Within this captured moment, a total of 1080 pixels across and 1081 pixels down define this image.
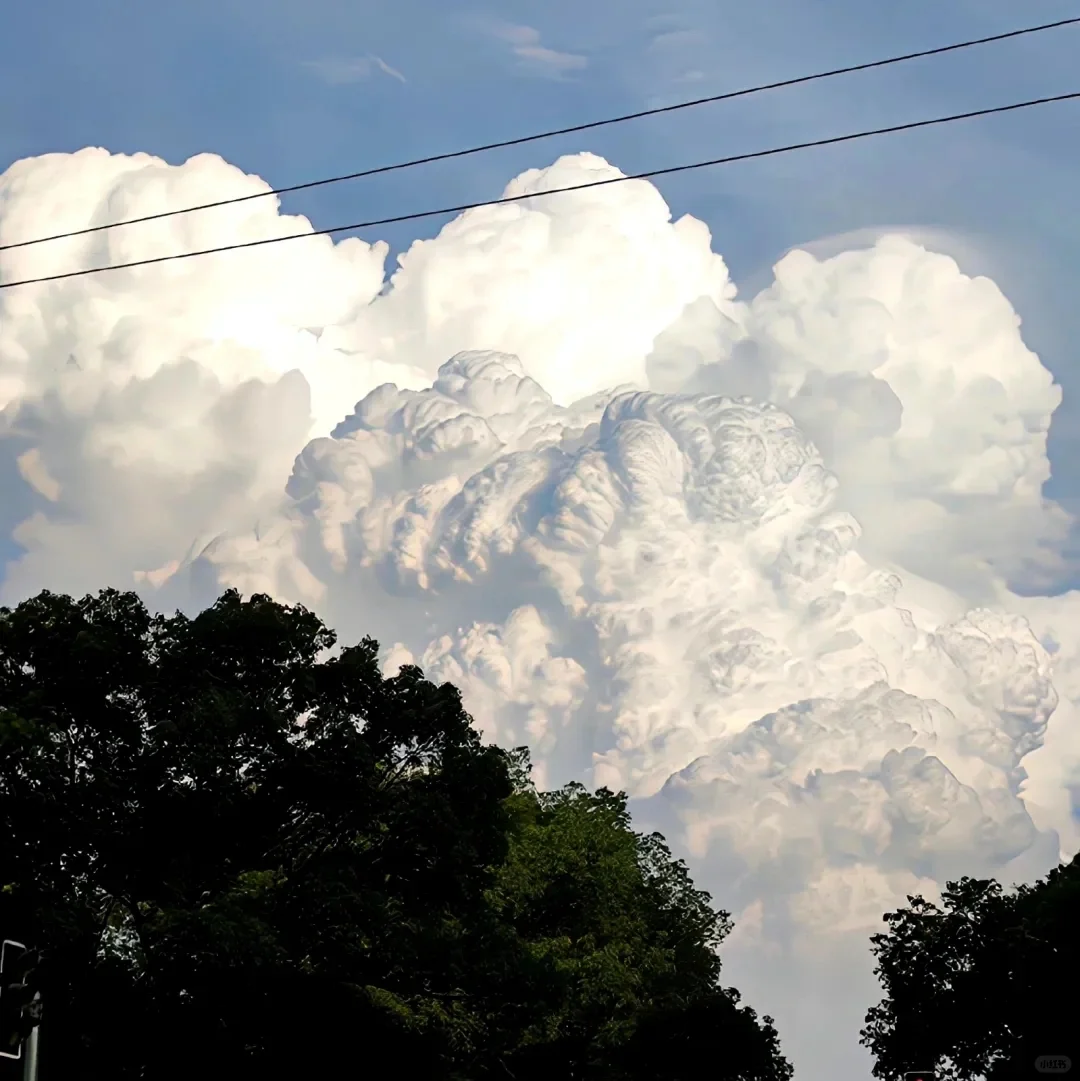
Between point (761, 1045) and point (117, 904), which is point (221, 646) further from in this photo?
point (761, 1045)

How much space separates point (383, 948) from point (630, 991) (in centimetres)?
2501

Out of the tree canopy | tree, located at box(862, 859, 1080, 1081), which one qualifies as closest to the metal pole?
the tree canopy

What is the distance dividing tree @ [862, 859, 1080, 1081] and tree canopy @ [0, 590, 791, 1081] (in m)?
24.9

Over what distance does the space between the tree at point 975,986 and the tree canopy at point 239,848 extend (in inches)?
981

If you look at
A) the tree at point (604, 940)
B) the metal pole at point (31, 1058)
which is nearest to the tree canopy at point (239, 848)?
the tree at point (604, 940)

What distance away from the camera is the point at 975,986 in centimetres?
7738

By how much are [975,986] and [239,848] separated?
41677mm

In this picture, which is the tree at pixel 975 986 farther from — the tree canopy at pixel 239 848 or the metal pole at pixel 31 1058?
the metal pole at pixel 31 1058

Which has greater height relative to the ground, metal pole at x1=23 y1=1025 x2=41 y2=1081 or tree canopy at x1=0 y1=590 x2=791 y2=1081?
tree canopy at x1=0 y1=590 x2=791 y2=1081

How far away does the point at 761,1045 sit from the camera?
303 feet

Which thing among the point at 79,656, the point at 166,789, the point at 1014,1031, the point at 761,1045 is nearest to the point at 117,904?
the point at 166,789

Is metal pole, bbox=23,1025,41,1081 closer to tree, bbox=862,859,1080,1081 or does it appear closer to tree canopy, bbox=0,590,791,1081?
tree canopy, bbox=0,590,791,1081

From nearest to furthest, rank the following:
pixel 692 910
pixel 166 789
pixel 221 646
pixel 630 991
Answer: pixel 166 789
pixel 221 646
pixel 630 991
pixel 692 910

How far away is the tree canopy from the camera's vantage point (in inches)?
1732
